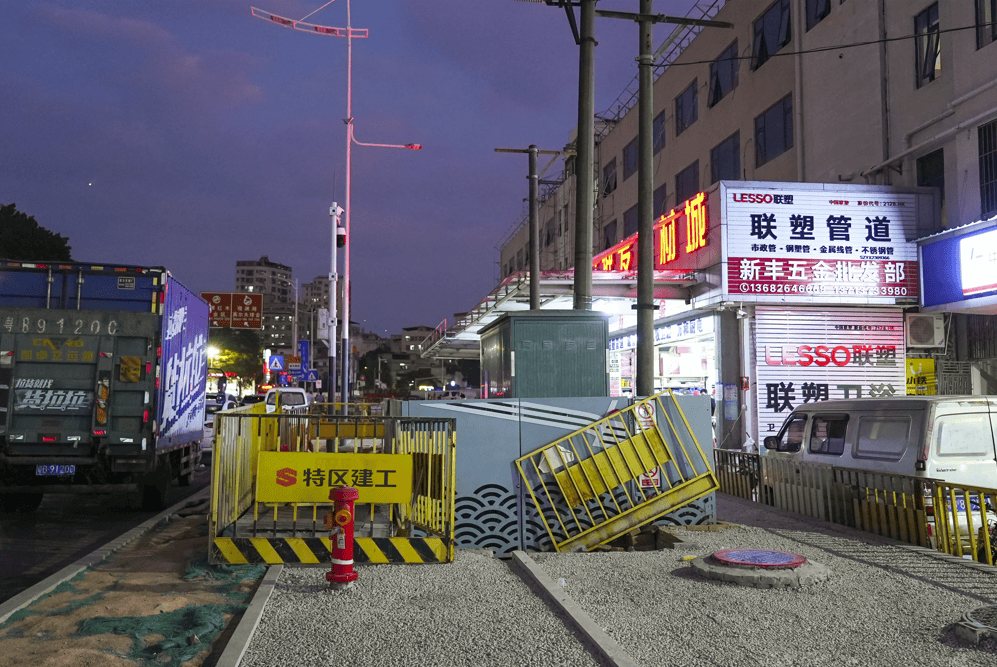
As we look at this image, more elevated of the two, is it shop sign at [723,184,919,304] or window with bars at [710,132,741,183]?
window with bars at [710,132,741,183]

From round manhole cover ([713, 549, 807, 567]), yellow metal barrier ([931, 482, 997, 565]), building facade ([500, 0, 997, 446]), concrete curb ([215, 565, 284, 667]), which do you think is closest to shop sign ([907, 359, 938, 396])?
building facade ([500, 0, 997, 446])

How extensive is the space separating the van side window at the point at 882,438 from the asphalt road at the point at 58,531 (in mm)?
9311

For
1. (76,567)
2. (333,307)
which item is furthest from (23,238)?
(76,567)

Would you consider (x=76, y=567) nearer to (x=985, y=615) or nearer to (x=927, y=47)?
(x=985, y=615)

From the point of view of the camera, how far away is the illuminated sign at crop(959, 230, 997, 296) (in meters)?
16.2

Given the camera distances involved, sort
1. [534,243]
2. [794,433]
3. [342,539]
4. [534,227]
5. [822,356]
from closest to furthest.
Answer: [342,539] → [794,433] → [822,356] → [534,243] → [534,227]

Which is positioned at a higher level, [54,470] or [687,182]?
[687,182]

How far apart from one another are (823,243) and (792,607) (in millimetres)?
14969

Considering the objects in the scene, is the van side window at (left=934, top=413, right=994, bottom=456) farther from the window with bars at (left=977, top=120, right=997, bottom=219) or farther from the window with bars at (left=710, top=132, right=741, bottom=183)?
the window with bars at (left=710, top=132, right=741, bottom=183)

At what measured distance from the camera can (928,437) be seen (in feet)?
29.3

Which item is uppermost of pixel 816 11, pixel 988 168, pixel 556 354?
pixel 816 11

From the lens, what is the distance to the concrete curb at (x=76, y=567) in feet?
20.6

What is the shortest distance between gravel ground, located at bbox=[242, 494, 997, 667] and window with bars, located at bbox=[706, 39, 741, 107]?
916 inches

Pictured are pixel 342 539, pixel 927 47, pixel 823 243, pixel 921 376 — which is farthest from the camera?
pixel 921 376
